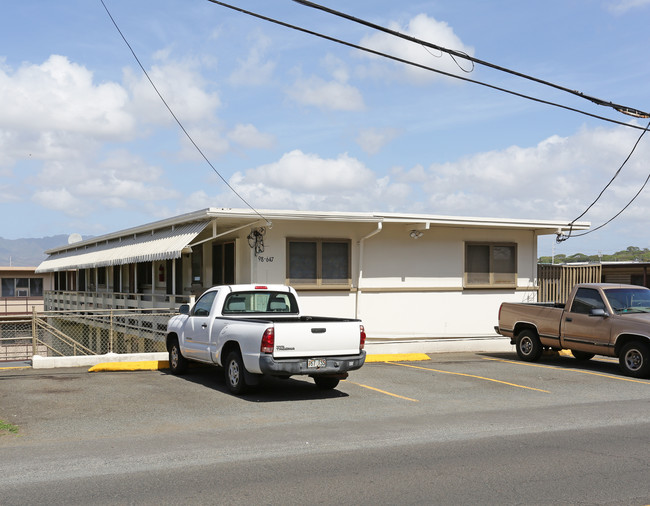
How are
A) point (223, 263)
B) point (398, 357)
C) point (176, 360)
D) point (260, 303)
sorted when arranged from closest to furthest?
1. point (260, 303)
2. point (176, 360)
3. point (398, 357)
4. point (223, 263)

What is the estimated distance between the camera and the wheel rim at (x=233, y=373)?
11405 millimetres

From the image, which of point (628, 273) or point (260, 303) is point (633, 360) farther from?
point (628, 273)

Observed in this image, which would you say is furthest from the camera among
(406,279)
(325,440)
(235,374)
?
(406,279)

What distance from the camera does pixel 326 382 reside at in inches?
480

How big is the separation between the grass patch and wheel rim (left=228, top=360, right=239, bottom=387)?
11.5ft

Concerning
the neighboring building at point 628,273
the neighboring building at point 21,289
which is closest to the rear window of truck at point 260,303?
the neighboring building at point 628,273

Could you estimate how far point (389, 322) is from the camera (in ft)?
66.6

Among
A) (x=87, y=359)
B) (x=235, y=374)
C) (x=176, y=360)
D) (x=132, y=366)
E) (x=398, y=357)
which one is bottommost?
(x=398, y=357)

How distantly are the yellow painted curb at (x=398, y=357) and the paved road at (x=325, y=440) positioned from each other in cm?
273

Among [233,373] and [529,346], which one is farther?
[529,346]

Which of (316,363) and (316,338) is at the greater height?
(316,338)

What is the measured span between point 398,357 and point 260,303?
5318mm

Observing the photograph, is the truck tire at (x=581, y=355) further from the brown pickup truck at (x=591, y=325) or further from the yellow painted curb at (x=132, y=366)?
the yellow painted curb at (x=132, y=366)

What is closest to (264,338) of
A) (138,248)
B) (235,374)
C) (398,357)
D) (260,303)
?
(235,374)
